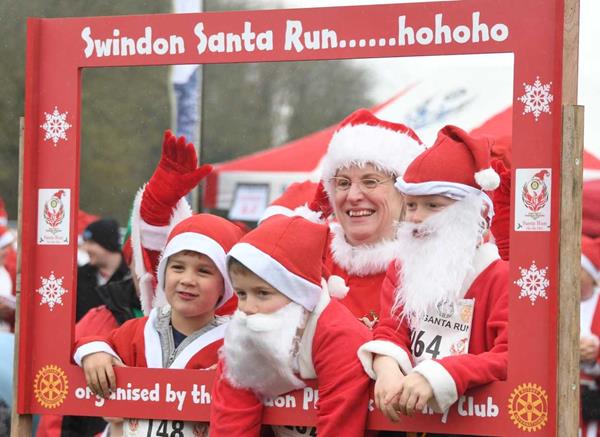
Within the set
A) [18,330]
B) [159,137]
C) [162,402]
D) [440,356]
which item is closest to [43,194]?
[18,330]

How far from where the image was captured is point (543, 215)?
11.0 feet

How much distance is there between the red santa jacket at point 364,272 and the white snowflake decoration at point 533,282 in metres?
0.70

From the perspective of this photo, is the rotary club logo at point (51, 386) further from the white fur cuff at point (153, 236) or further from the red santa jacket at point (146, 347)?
the white fur cuff at point (153, 236)

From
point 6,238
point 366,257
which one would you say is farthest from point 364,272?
point 6,238

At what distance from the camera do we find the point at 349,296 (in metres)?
4.07

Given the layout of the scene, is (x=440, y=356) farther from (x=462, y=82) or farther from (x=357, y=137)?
(x=462, y=82)

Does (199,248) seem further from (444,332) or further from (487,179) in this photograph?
(487,179)

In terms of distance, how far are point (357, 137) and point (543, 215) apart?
0.98 m

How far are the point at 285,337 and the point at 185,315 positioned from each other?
0.60m

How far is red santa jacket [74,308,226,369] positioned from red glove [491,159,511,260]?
0.98 metres

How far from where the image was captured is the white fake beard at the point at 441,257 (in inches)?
136

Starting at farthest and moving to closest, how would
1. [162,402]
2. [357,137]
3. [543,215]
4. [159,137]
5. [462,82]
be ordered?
[159,137] → [462,82] → [357,137] → [162,402] → [543,215]

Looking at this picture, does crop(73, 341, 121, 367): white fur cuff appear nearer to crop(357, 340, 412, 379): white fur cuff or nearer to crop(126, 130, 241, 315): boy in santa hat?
crop(126, 130, 241, 315): boy in santa hat

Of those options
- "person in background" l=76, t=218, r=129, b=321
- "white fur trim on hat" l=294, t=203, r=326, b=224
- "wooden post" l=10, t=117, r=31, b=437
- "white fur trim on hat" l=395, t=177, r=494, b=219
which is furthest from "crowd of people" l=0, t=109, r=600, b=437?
"person in background" l=76, t=218, r=129, b=321
